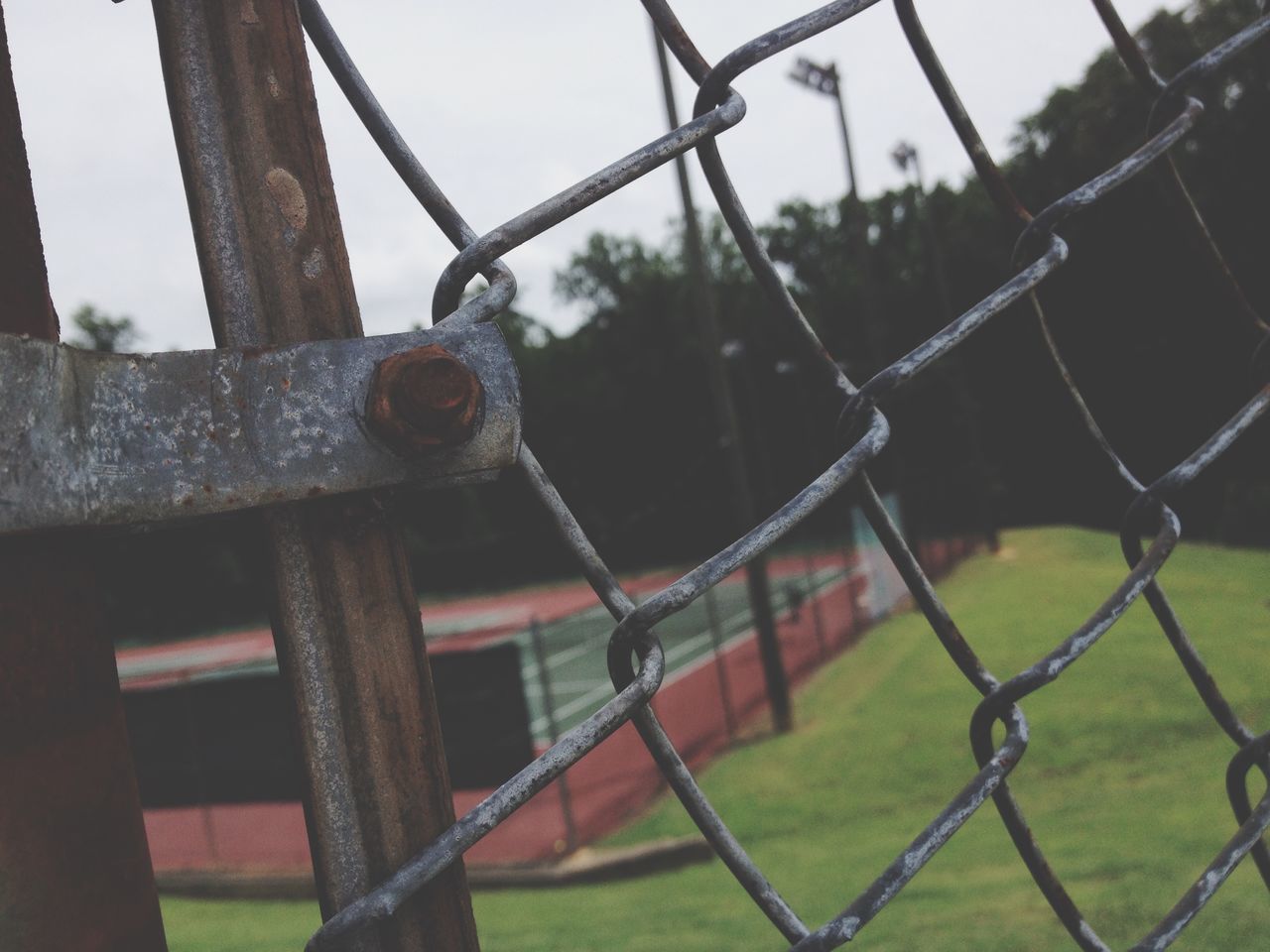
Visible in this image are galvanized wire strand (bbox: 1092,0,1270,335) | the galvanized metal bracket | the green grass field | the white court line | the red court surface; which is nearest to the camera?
the galvanized metal bracket

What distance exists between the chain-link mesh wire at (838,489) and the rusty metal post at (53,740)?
99 millimetres

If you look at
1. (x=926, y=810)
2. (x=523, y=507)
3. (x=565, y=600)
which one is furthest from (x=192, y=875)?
(x=523, y=507)

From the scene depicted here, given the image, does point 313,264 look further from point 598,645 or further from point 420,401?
point 598,645

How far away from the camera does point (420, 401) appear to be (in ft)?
1.74

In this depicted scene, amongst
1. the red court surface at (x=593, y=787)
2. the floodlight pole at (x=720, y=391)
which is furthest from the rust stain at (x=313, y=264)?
the floodlight pole at (x=720, y=391)

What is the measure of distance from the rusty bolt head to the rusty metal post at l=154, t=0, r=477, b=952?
0.17ft

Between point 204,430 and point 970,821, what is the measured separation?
6931 millimetres

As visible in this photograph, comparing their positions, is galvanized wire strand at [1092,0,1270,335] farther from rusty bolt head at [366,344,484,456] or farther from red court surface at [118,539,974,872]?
red court surface at [118,539,974,872]

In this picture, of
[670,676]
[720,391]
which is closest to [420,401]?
[720,391]

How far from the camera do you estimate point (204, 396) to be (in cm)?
50

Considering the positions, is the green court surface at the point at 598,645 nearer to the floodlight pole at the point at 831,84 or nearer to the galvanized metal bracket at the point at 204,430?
the floodlight pole at the point at 831,84

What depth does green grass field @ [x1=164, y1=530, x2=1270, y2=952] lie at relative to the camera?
404 cm

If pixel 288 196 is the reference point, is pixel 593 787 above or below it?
below

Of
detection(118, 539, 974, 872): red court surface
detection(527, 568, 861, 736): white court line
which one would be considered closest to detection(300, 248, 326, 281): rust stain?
detection(118, 539, 974, 872): red court surface
